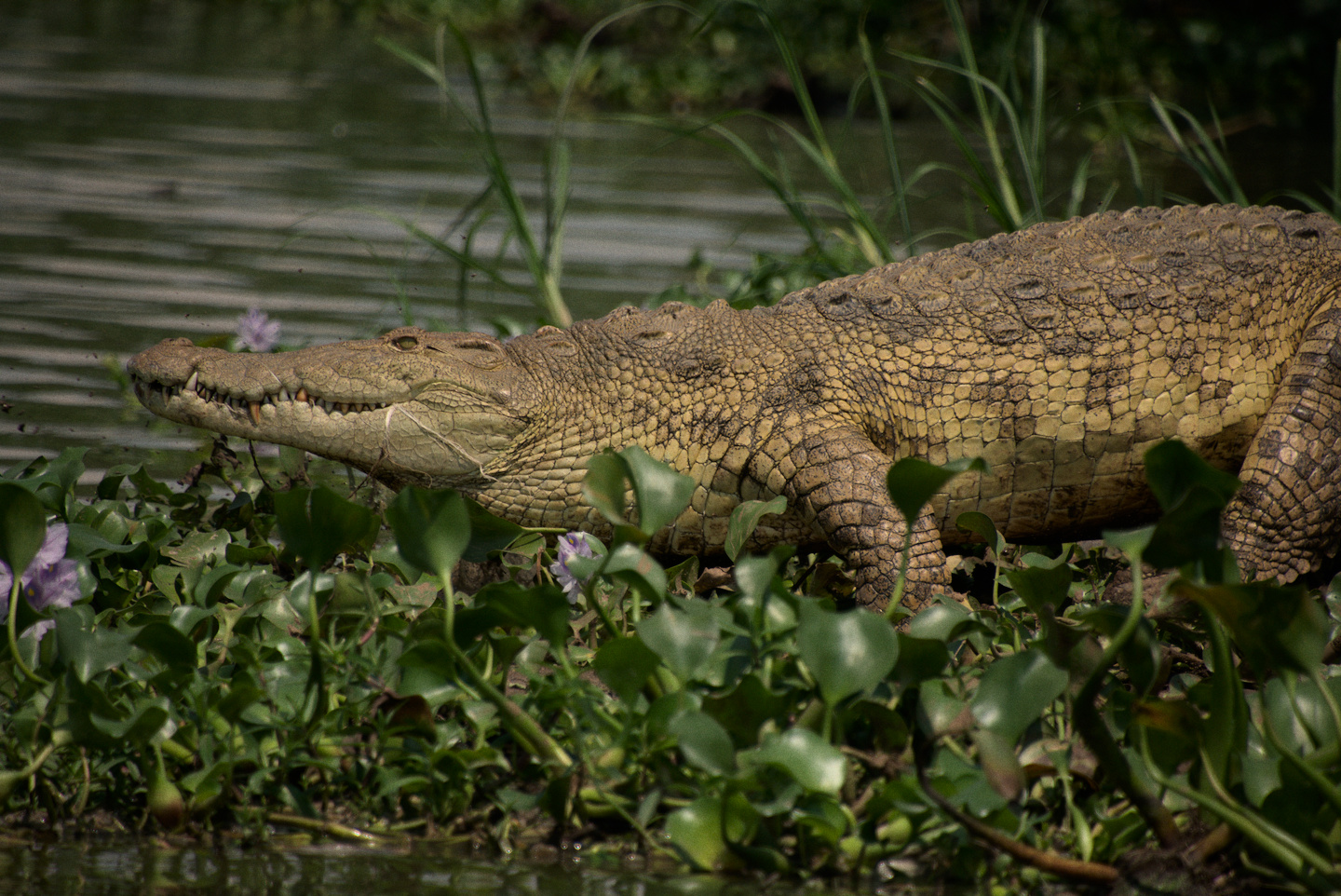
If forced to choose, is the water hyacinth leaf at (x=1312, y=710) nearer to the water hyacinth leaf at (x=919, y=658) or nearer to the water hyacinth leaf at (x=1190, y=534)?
the water hyacinth leaf at (x=1190, y=534)

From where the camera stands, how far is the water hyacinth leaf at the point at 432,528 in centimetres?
201

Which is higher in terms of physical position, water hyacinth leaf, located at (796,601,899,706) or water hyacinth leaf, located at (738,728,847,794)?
water hyacinth leaf, located at (796,601,899,706)

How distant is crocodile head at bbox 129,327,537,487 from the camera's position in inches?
127

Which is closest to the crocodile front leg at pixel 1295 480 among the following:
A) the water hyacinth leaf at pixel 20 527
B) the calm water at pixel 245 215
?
the water hyacinth leaf at pixel 20 527

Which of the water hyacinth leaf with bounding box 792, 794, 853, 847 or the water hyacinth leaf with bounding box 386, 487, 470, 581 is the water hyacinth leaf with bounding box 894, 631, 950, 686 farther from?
the water hyacinth leaf with bounding box 386, 487, 470, 581

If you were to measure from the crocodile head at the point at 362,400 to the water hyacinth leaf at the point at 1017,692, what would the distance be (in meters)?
1.64

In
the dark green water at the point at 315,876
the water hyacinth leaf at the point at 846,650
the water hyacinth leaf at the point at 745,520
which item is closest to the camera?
the dark green water at the point at 315,876

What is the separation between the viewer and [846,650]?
1.97m

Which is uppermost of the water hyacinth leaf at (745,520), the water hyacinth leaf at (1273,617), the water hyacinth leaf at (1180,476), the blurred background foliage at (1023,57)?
the water hyacinth leaf at (1180,476)

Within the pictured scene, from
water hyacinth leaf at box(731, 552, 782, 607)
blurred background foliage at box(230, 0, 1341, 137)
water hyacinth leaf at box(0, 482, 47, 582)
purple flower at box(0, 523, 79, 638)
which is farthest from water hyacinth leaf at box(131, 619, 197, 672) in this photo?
blurred background foliage at box(230, 0, 1341, 137)

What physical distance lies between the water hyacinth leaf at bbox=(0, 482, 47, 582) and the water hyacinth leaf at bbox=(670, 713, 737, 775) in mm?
1022

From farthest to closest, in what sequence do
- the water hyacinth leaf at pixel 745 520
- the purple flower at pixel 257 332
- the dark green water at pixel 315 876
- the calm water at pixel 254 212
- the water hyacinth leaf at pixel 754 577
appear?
the calm water at pixel 254 212 → the purple flower at pixel 257 332 → the water hyacinth leaf at pixel 745 520 → the water hyacinth leaf at pixel 754 577 → the dark green water at pixel 315 876

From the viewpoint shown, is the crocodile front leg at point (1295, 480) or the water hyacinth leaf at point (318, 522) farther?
the crocodile front leg at point (1295, 480)

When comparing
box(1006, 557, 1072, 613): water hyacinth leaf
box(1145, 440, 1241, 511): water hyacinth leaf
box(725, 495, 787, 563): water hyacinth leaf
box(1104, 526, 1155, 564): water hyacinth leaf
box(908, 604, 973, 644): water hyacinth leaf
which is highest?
box(1145, 440, 1241, 511): water hyacinth leaf
